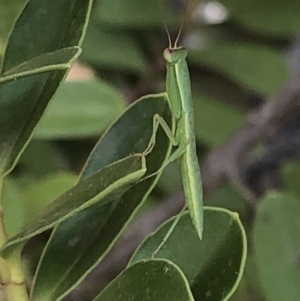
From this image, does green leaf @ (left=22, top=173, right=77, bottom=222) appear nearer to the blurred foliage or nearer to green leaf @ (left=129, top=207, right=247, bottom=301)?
the blurred foliage

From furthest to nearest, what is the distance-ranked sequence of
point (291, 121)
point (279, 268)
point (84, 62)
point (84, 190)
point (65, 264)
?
point (291, 121)
point (84, 62)
point (279, 268)
point (65, 264)
point (84, 190)

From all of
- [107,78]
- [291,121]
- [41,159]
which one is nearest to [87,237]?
[41,159]

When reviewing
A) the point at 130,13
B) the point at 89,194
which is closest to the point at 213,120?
the point at 130,13

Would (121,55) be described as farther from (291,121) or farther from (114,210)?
(114,210)

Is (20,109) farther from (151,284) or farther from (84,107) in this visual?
(84,107)

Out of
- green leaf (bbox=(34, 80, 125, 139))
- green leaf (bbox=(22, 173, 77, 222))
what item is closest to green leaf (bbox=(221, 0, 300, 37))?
green leaf (bbox=(34, 80, 125, 139))

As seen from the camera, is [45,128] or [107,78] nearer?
[45,128]
